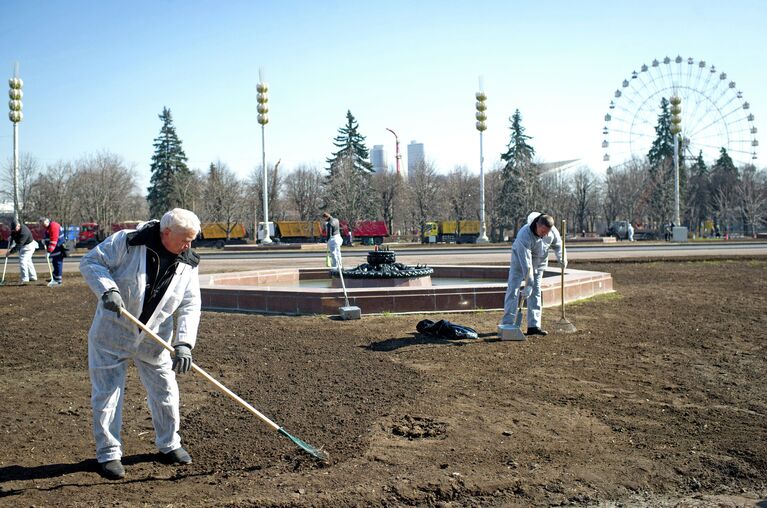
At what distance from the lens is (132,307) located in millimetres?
4465

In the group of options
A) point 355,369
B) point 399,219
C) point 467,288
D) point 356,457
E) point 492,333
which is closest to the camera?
point 356,457

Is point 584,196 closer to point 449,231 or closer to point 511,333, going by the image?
point 449,231

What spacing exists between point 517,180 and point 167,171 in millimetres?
33854

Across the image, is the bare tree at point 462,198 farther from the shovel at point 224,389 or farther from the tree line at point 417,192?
the shovel at point 224,389

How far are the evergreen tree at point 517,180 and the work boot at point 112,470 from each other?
5338 cm

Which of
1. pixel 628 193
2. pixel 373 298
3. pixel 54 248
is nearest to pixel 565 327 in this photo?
pixel 373 298

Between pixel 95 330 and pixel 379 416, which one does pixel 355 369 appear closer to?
pixel 379 416

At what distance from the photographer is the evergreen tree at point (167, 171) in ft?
219

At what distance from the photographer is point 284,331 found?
32.3 feet

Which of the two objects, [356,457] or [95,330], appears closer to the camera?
[95,330]

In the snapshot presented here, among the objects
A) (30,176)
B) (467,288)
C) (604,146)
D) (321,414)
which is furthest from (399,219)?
(321,414)

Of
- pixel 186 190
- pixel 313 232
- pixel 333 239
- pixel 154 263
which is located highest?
pixel 186 190

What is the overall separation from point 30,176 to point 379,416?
178 ft

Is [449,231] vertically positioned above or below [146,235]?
above
